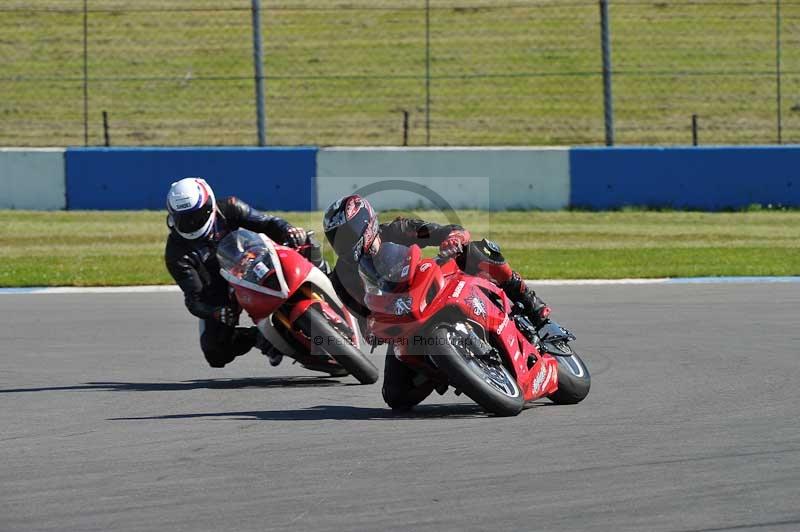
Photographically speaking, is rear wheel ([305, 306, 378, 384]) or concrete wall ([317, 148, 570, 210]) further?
concrete wall ([317, 148, 570, 210])

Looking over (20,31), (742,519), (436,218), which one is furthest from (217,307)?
(20,31)

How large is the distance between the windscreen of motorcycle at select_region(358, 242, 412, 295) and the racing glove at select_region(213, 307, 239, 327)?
1806 mm

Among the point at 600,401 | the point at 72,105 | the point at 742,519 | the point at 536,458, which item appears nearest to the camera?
the point at 742,519

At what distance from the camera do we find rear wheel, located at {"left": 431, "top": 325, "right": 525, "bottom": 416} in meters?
6.70

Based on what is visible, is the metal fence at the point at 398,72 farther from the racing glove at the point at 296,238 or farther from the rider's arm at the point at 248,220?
the racing glove at the point at 296,238

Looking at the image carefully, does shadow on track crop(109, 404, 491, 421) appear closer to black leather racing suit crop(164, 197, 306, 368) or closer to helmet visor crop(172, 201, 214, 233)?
black leather racing suit crop(164, 197, 306, 368)

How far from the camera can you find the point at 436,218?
1742cm

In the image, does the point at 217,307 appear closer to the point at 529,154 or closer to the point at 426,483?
the point at 426,483

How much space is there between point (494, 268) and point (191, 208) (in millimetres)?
2103

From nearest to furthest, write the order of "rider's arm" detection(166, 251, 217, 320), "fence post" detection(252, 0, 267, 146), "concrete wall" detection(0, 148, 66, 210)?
"rider's arm" detection(166, 251, 217, 320) < "concrete wall" detection(0, 148, 66, 210) < "fence post" detection(252, 0, 267, 146)

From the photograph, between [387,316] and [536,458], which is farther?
[387,316]

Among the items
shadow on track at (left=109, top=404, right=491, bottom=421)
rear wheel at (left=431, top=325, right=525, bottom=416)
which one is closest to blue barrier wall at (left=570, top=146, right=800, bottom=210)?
shadow on track at (left=109, top=404, right=491, bottom=421)

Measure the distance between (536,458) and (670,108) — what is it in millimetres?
18162

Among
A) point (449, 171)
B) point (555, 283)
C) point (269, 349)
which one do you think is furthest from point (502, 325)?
point (449, 171)
